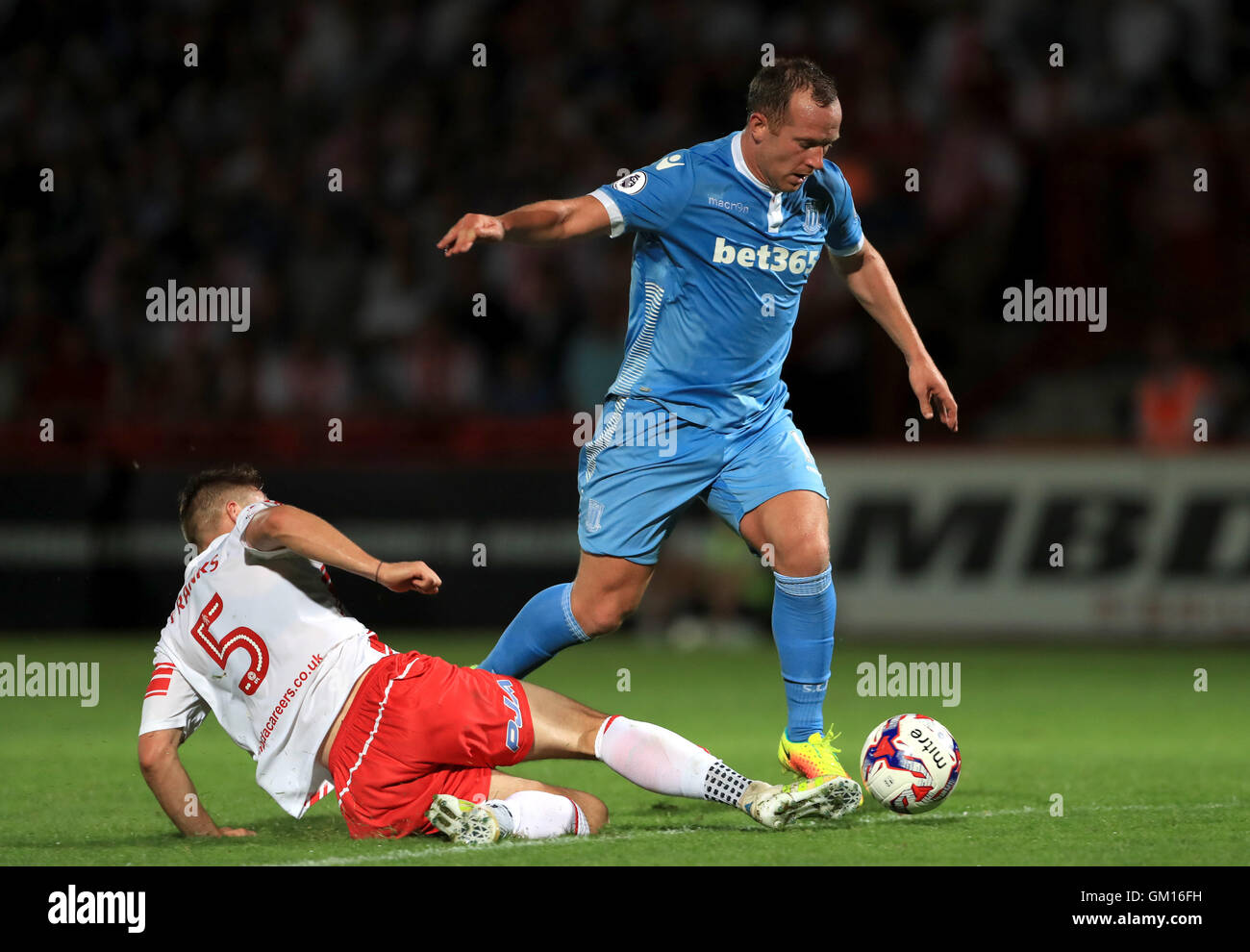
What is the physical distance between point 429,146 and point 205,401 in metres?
2.95

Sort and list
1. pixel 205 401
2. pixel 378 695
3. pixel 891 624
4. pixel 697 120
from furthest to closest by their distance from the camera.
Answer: pixel 697 120
pixel 205 401
pixel 891 624
pixel 378 695

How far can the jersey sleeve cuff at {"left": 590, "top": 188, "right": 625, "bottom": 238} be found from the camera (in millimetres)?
5629

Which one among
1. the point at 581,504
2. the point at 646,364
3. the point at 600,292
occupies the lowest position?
the point at 581,504

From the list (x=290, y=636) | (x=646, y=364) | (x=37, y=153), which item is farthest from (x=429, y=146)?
(x=290, y=636)

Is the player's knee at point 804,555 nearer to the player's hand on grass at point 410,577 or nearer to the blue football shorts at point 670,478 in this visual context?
the blue football shorts at point 670,478

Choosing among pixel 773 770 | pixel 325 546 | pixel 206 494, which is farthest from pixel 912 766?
pixel 206 494

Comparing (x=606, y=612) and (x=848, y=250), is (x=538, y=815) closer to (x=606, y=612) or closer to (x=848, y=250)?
(x=606, y=612)

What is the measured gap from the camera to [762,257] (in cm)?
589

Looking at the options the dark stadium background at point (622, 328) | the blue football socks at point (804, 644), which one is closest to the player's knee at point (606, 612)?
the blue football socks at point (804, 644)

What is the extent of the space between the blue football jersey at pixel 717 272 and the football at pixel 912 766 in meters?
1.18

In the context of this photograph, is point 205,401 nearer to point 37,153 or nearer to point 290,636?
point 37,153

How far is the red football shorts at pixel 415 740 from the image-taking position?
500cm

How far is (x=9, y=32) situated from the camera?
15422 mm

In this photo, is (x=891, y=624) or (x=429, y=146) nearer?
Result: (x=891, y=624)
